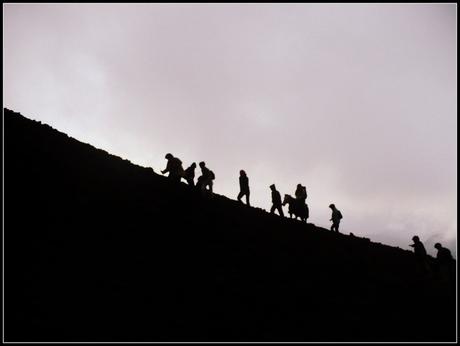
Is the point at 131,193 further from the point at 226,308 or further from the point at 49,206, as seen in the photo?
the point at 226,308

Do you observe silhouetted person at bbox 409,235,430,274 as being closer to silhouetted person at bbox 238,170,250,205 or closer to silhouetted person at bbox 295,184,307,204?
silhouetted person at bbox 295,184,307,204

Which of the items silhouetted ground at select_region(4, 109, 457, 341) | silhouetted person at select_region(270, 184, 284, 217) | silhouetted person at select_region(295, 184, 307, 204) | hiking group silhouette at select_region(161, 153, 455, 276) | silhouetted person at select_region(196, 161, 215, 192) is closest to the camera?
silhouetted ground at select_region(4, 109, 457, 341)

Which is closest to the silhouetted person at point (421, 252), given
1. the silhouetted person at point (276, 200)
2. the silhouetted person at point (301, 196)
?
the silhouetted person at point (301, 196)

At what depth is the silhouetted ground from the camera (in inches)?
339

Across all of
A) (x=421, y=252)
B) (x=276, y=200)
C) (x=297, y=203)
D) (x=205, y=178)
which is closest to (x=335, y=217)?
(x=297, y=203)

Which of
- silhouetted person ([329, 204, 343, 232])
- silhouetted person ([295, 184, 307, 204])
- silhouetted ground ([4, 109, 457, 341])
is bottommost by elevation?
silhouetted ground ([4, 109, 457, 341])

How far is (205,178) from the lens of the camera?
18844 millimetres

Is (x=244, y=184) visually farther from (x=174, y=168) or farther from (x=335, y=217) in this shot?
(x=335, y=217)

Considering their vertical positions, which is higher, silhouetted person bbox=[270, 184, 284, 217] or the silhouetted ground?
silhouetted person bbox=[270, 184, 284, 217]

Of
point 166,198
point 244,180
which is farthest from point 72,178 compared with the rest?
point 244,180

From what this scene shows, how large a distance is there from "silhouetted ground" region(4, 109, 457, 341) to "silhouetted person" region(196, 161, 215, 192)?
2.58 ft

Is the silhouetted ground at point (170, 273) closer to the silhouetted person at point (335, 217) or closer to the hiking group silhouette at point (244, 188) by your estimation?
the hiking group silhouette at point (244, 188)

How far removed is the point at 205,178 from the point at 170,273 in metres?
8.44

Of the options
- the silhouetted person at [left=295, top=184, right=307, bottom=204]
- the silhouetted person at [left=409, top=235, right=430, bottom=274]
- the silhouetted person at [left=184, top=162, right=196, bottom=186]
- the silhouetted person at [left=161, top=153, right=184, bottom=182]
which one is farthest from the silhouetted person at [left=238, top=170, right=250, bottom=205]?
the silhouetted person at [left=409, top=235, right=430, bottom=274]
